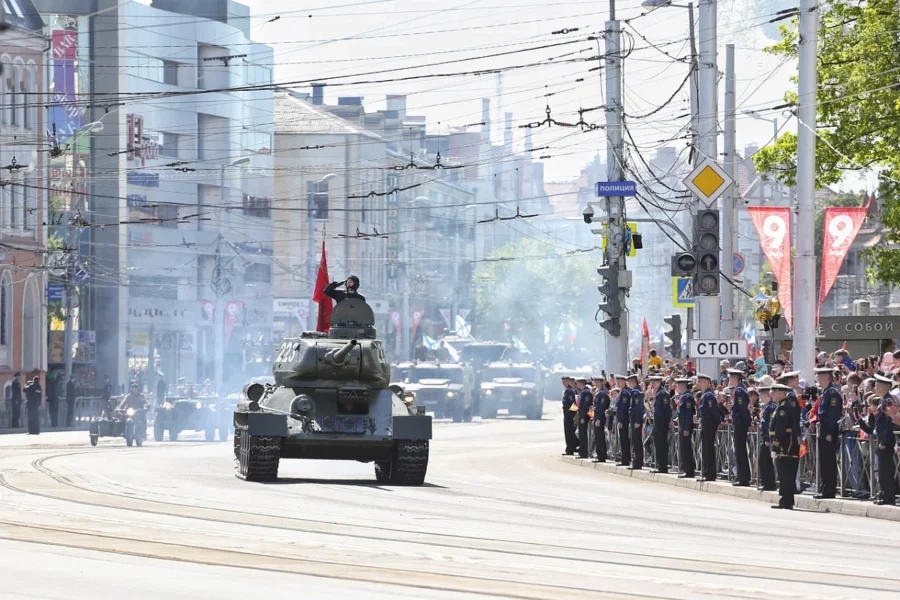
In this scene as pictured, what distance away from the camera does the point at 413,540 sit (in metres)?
15.3

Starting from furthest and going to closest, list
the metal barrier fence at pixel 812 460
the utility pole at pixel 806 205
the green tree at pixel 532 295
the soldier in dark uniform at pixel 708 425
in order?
the green tree at pixel 532 295
the soldier in dark uniform at pixel 708 425
the utility pole at pixel 806 205
the metal barrier fence at pixel 812 460

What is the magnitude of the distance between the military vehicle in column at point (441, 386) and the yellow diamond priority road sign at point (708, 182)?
2958cm

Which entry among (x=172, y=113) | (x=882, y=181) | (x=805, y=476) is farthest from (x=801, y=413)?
(x=172, y=113)

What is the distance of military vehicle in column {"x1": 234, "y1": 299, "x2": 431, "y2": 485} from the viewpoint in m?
23.7

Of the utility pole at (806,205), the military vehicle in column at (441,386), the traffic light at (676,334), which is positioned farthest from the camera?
the military vehicle in column at (441,386)

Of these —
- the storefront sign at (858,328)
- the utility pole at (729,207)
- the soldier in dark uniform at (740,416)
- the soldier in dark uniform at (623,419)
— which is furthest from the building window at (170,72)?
the soldier in dark uniform at (740,416)

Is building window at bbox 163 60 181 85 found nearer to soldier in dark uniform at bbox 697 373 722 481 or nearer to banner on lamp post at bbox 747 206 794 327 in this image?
banner on lamp post at bbox 747 206 794 327

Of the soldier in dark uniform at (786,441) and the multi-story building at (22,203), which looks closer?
the soldier in dark uniform at (786,441)

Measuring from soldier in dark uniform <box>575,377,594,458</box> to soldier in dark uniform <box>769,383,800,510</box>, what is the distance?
10562 millimetres

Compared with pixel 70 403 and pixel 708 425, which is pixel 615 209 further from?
pixel 70 403

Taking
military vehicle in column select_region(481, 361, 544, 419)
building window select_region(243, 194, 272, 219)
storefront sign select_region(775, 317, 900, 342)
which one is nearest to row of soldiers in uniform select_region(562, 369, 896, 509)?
storefront sign select_region(775, 317, 900, 342)

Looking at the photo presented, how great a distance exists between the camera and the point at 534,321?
366 feet

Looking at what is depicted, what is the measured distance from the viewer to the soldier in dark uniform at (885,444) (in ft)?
66.0

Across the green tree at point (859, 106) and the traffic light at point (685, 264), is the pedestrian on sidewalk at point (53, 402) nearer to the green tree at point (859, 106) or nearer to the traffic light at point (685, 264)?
the green tree at point (859, 106)
